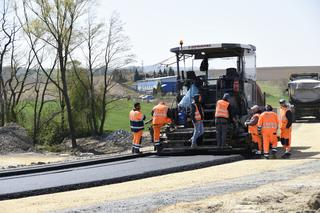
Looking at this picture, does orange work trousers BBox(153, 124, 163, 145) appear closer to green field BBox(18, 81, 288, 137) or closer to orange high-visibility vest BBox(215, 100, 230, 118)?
orange high-visibility vest BBox(215, 100, 230, 118)

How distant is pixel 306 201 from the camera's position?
318 inches

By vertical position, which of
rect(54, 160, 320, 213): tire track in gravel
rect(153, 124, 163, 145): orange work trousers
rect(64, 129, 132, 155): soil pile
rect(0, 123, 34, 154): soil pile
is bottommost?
rect(64, 129, 132, 155): soil pile

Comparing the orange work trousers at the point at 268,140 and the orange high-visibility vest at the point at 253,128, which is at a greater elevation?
the orange high-visibility vest at the point at 253,128

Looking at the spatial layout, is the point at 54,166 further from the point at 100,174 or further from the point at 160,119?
the point at 160,119

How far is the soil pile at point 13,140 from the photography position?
27.9 m

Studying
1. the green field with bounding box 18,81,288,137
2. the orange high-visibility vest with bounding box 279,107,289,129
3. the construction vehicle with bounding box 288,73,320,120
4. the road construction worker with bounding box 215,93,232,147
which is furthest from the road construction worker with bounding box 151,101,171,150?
the green field with bounding box 18,81,288,137

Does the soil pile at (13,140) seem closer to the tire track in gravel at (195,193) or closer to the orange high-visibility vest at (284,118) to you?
the orange high-visibility vest at (284,118)

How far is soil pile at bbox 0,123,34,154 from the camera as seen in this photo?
91.5 feet

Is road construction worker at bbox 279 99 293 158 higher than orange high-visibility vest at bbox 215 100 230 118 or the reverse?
the reverse

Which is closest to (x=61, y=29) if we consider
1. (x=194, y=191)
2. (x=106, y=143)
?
(x=106, y=143)

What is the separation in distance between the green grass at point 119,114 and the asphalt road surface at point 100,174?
24.8 metres

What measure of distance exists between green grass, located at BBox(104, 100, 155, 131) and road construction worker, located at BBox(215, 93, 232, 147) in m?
24.5

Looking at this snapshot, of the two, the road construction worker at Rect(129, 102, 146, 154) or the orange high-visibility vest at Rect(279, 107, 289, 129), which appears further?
the road construction worker at Rect(129, 102, 146, 154)

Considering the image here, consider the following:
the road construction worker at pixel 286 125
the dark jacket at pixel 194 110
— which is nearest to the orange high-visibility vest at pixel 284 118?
the road construction worker at pixel 286 125
